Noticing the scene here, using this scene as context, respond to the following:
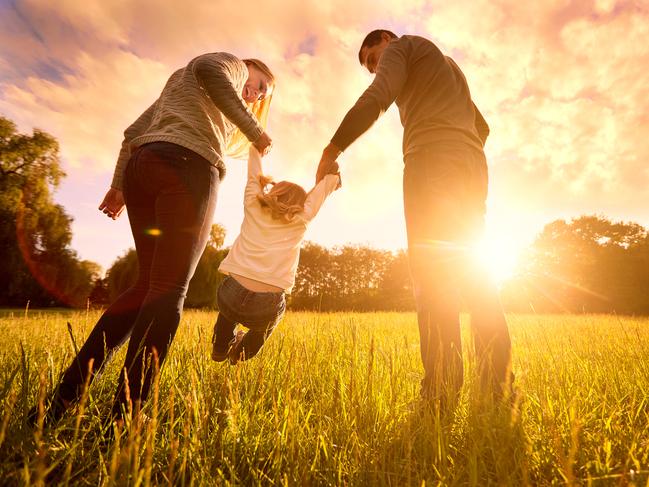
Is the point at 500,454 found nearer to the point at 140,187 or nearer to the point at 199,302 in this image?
the point at 140,187

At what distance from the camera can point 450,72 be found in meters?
2.28

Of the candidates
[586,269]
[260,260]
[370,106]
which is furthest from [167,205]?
[586,269]

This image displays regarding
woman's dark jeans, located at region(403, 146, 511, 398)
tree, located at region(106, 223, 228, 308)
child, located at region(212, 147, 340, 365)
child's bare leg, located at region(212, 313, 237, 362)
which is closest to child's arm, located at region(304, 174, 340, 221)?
child, located at region(212, 147, 340, 365)

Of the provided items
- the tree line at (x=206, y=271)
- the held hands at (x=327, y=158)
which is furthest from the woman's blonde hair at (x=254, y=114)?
the tree line at (x=206, y=271)

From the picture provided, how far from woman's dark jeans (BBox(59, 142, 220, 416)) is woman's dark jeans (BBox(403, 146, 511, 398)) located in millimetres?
1260

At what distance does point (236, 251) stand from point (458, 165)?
5.45 feet

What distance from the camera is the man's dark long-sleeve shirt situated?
204 cm

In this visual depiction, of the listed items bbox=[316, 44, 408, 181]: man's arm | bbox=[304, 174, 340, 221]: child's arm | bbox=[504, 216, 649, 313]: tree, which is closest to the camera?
bbox=[316, 44, 408, 181]: man's arm

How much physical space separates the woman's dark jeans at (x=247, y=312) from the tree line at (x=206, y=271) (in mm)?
15740

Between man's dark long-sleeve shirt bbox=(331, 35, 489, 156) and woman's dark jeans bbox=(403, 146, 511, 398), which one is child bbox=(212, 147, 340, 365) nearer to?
man's dark long-sleeve shirt bbox=(331, 35, 489, 156)

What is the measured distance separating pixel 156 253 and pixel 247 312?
879 mm

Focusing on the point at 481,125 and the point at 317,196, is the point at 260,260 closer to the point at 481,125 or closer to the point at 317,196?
the point at 317,196

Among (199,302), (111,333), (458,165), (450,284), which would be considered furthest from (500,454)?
(199,302)

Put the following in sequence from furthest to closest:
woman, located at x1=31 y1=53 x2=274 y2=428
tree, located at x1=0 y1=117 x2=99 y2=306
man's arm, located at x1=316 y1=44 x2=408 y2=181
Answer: tree, located at x1=0 y1=117 x2=99 y2=306 → man's arm, located at x1=316 y1=44 x2=408 y2=181 → woman, located at x1=31 y1=53 x2=274 y2=428
